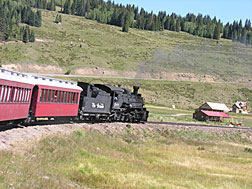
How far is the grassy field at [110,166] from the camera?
46.9 ft

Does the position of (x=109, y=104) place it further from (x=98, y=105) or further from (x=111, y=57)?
(x=111, y=57)

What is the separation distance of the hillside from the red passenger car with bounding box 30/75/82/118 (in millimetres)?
79731

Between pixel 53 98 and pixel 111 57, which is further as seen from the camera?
A: pixel 111 57

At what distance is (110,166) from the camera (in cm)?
2066

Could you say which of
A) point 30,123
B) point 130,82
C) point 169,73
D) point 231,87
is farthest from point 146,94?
point 30,123

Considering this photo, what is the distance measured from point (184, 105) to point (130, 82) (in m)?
18.6

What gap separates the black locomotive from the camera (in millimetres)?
31156

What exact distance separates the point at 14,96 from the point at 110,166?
6.74 meters

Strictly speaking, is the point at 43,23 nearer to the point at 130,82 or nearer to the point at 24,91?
the point at 130,82

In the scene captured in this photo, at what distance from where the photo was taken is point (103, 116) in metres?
35.3

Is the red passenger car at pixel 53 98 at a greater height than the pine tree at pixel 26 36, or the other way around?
the pine tree at pixel 26 36

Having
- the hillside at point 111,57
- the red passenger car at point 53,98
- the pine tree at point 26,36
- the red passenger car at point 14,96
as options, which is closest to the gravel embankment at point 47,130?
the red passenger car at point 14,96

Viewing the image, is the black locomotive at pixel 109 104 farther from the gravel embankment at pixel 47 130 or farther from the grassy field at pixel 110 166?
the grassy field at pixel 110 166

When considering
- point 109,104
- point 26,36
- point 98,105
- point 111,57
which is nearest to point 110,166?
point 98,105
